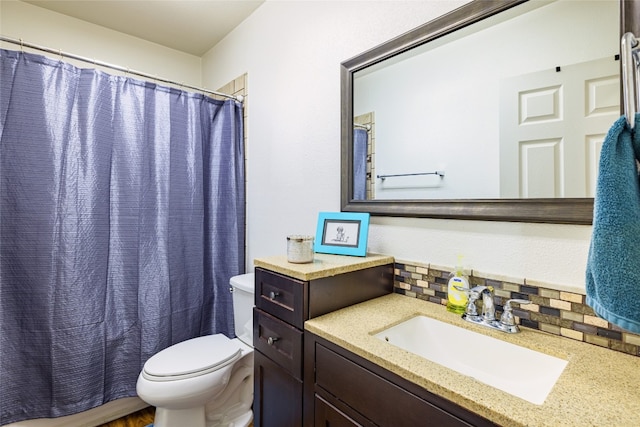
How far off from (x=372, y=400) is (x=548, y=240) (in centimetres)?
68

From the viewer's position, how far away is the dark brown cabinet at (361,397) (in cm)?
65

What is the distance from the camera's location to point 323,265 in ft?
3.68

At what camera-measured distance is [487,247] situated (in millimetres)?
1029

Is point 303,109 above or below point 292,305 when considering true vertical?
above

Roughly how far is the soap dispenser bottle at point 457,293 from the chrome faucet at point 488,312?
0.5 inches

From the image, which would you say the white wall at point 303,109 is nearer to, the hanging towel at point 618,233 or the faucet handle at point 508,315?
the faucet handle at point 508,315

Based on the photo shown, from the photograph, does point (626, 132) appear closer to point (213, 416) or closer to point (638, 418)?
point (638, 418)

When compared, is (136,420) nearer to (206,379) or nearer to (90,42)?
(206,379)

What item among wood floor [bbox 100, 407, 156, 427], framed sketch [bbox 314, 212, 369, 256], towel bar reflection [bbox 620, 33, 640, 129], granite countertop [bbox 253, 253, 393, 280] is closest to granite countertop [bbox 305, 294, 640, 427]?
granite countertop [bbox 253, 253, 393, 280]

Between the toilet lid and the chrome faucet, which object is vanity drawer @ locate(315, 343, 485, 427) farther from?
the toilet lid

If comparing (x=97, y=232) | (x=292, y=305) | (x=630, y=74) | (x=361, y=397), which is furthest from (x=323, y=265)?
(x=97, y=232)

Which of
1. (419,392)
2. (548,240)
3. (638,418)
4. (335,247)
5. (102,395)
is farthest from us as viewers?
(102,395)

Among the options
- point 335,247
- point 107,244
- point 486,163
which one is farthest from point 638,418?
point 107,244

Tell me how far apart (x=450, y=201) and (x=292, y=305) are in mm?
667
